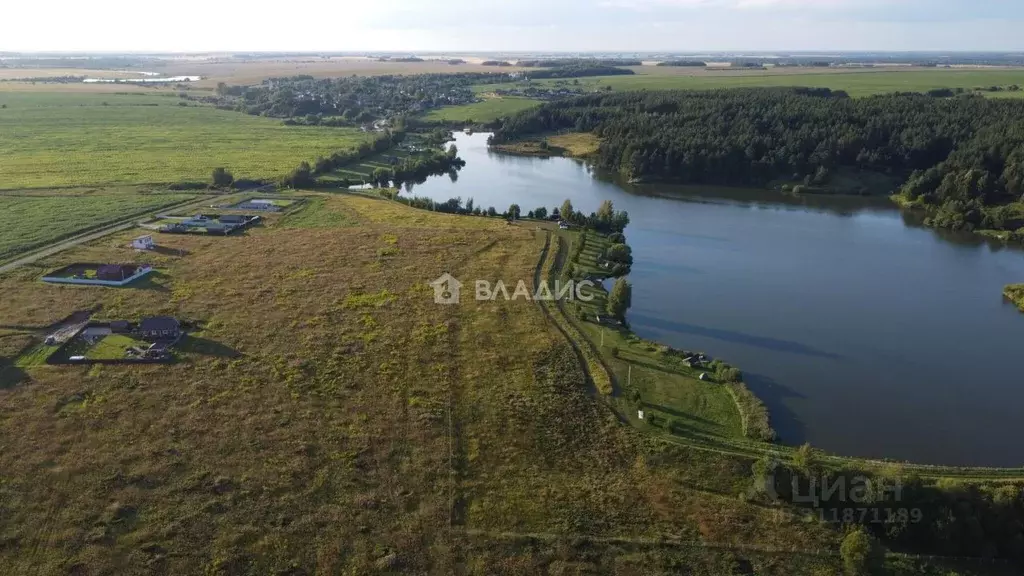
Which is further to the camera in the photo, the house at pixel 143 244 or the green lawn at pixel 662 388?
the house at pixel 143 244

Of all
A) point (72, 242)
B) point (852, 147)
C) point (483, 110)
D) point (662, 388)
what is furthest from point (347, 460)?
point (483, 110)

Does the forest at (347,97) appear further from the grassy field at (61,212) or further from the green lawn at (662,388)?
the green lawn at (662,388)

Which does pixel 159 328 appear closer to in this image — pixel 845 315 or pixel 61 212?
pixel 61 212

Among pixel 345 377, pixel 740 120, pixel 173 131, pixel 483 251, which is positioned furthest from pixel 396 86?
pixel 345 377

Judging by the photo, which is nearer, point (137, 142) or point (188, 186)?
point (188, 186)

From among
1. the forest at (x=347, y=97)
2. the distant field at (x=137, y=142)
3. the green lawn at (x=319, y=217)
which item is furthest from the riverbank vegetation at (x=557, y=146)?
the green lawn at (x=319, y=217)

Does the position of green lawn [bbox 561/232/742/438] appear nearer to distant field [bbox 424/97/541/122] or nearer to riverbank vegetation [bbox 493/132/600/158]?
riverbank vegetation [bbox 493/132/600/158]

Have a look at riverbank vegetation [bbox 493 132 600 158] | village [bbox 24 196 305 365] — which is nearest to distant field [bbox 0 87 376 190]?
village [bbox 24 196 305 365]
